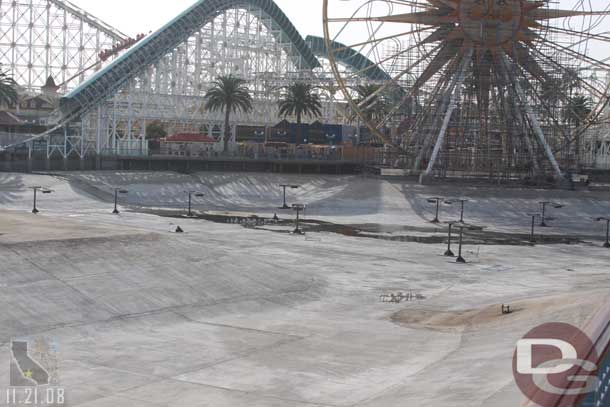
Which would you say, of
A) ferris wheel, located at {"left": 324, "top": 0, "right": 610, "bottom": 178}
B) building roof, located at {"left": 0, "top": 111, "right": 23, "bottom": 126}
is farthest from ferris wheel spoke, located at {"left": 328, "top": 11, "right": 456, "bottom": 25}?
building roof, located at {"left": 0, "top": 111, "right": 23, "bottom": 126}

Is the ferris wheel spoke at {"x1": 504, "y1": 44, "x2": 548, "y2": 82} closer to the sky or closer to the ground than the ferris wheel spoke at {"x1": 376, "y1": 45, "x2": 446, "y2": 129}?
closer to the sky

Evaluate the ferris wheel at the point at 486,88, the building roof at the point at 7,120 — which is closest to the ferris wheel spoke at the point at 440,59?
the ferris wheel at the point at 486,88

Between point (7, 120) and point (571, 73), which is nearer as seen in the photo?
point (571, 73)

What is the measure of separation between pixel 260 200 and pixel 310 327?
4810cm

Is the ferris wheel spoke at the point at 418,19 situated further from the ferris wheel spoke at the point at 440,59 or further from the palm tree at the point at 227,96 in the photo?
the palm tree at the point at 227,96

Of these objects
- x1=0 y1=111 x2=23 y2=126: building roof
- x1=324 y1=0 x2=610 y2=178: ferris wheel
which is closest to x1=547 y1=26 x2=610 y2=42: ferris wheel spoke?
x1=324 y1=0 x2=610 y2=178: ferris wheel

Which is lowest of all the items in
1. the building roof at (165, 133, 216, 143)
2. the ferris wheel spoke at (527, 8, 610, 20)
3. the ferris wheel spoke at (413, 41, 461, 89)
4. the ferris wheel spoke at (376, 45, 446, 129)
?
the building roof at (165, 133, 216, 143)

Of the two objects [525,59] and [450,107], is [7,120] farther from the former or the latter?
[525,59]

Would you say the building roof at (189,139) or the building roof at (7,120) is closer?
the building roof at (189,139)

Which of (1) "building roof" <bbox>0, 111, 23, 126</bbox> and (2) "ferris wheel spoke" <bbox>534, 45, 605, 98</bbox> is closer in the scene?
(2) "ferris wheel spoke" <bbox>534, 45, 605, 98</bbox>

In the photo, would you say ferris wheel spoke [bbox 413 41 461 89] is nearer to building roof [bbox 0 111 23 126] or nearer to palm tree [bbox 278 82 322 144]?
palm tree [bbox 278 82 322 144]

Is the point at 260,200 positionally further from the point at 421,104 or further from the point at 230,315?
the point at 230,315

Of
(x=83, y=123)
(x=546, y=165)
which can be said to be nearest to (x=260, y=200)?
(x=83, y=123)

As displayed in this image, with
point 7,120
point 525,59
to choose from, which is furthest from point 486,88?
point 7,120
